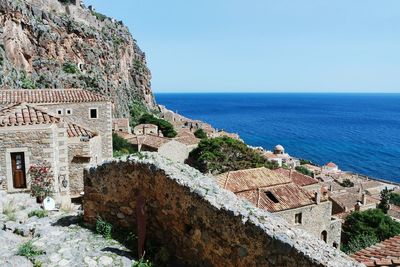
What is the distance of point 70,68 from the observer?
55969mm

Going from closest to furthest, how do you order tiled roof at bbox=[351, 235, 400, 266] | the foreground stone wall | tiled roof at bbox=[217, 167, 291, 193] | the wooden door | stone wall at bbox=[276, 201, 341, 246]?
the foreground stone wall → tiled roof at bbox=[351, 235, 400, 266] → the wooden door → stone wall at bbox=[276, 201, 341, 246] → tiled roof at bbox=[217, 167, 291, 193]

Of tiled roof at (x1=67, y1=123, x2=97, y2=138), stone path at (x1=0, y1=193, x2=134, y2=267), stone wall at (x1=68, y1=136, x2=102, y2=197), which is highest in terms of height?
tiled roof at (x1=67, y1=123, x2=97, y2=138)

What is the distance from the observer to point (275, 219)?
502 cm

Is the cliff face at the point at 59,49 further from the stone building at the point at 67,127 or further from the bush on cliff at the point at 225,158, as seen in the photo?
the bush on cliff at the point at 225,158

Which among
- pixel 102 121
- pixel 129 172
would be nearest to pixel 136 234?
pixel 129 172

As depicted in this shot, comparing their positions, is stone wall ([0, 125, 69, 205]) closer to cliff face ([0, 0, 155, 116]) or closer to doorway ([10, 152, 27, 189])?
doorway ([10, 152, 27, 189])

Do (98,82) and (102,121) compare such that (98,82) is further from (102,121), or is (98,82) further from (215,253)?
(215,253)

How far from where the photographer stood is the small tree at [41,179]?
40.9 ft

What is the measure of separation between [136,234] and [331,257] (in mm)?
3657

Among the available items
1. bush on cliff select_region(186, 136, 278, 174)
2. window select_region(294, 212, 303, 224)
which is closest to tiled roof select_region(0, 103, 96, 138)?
window select_region(294, 212, 303, 224)

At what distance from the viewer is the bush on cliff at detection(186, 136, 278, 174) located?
45500 mm

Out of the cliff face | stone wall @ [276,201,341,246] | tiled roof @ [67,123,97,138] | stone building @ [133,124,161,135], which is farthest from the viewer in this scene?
stone building @ [133,124,161,135]

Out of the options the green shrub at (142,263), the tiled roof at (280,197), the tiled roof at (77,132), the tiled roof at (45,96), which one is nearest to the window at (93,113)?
the tiled roof at (45,96)

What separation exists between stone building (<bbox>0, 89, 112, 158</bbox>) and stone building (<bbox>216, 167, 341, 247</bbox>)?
359 inches
